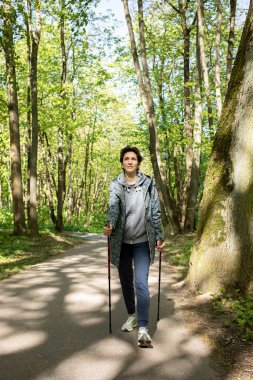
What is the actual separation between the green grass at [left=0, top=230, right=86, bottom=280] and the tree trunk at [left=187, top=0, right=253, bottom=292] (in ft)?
14.4

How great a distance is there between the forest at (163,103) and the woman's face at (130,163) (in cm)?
176

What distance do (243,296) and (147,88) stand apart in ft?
38.7

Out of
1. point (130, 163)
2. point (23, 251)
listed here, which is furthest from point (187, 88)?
point (130, 163)

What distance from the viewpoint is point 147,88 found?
15234 millimetres

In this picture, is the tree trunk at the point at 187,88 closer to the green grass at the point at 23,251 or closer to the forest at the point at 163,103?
the forest at the point at 163,103

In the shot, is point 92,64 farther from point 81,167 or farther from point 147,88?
point 81,167

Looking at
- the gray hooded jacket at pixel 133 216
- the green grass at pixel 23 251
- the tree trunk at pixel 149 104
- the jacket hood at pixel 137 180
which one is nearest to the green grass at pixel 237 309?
the gray hooded jacket at pixel 133 216

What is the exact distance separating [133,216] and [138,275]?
68 centimetres

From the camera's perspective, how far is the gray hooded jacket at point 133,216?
13.8 ft

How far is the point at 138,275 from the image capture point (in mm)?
4109

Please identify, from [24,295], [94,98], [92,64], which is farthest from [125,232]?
[94,98]

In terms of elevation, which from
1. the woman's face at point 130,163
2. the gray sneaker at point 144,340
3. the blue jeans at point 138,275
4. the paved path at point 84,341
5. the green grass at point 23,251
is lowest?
the green grass at point 23,251

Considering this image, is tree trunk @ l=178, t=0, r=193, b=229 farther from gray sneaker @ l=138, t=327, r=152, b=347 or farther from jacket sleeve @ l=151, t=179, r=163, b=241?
gray sneaker @ l=138, t=327, r=152, b=347

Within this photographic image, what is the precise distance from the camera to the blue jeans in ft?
13.3
